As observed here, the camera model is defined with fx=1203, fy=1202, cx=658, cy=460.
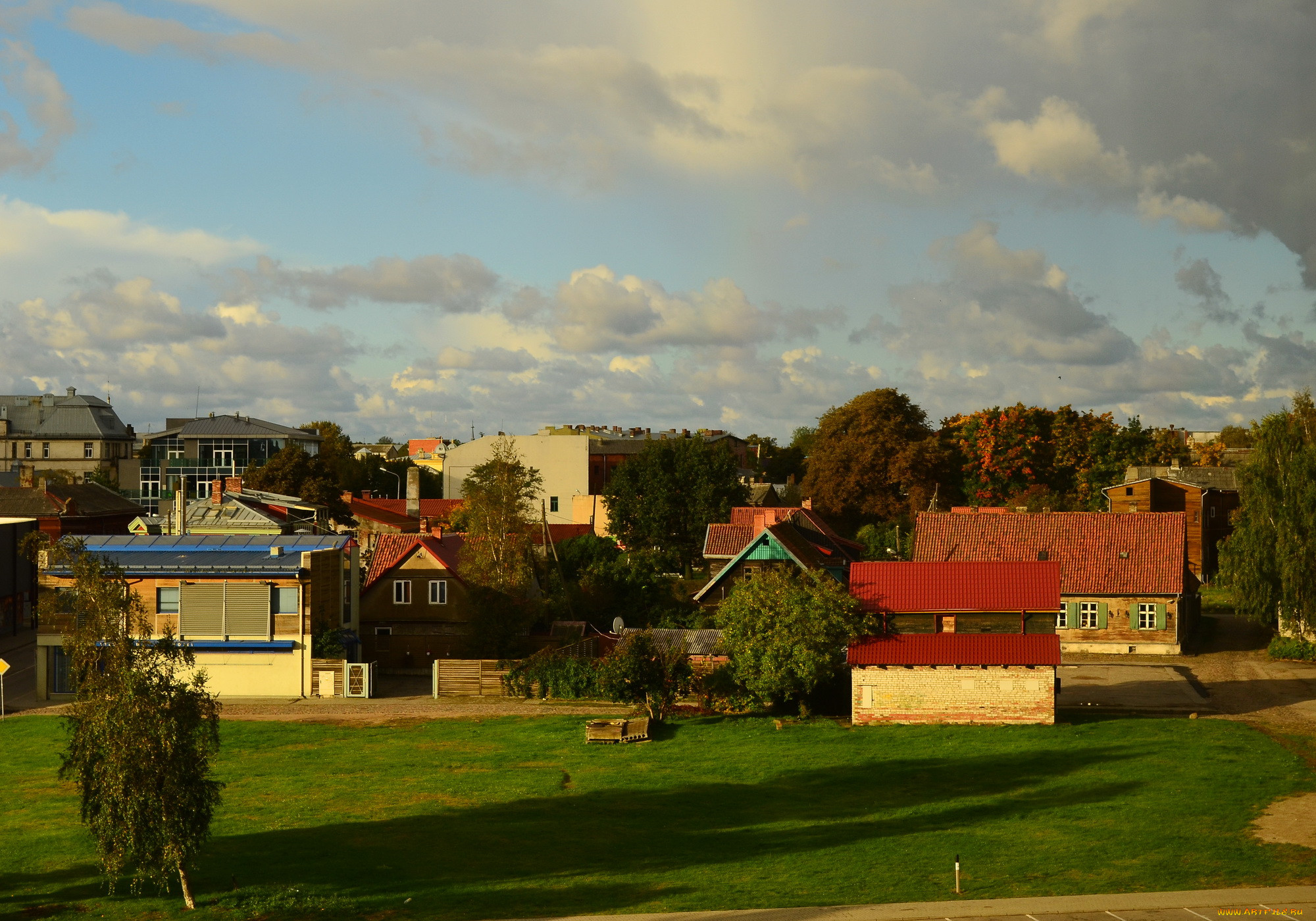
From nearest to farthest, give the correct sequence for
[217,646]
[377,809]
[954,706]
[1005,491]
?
1. [377,809]
2. [954,706]
3. [217,646]
4. [1005,491]

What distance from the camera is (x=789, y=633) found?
4075cm

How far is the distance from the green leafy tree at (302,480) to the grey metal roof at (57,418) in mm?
50710

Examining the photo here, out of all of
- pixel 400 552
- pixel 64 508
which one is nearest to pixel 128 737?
pixel 400 552

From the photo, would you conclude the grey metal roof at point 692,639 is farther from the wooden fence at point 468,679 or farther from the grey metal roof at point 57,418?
the grey metal roof at point 57,418

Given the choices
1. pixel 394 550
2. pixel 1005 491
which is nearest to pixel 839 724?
pixel 394 550

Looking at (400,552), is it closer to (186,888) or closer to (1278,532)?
(186,888)

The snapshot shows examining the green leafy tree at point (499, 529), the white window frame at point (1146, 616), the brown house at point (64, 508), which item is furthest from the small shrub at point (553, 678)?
the brown house at point (64, 508)

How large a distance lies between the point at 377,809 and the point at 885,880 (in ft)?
43.8

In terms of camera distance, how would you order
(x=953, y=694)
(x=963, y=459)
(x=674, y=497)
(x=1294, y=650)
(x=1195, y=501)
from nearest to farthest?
(x=953, y=694) → (x=1294, y=650) → (x=1195, y=501) → (x=674, y=497) → (x=963, y=459)

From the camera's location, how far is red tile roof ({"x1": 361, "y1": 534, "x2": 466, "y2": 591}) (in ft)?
172

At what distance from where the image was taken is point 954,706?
39500 mm

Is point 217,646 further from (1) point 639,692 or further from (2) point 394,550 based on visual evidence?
(1) point 639,692

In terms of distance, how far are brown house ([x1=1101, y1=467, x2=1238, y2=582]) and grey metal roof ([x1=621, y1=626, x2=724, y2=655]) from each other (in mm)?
38151

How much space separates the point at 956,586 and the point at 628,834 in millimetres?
18171
